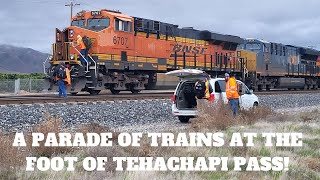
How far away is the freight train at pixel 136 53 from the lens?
20.6 metres

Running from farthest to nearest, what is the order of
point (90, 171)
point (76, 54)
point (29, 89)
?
point (29, 89), point (76, 54), point (90, 171)

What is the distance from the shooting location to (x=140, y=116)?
13672mm

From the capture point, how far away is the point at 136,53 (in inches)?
887

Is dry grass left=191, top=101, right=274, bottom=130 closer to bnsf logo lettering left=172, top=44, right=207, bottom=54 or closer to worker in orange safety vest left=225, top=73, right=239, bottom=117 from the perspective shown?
worker in orange safety vest left=225, top=73, right=239, bottom=117

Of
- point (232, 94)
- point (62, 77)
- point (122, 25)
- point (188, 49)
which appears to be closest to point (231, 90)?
point (232, 94)

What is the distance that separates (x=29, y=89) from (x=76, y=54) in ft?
49.1

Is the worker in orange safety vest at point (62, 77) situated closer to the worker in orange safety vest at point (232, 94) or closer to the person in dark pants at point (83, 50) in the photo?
the person in dark pants at point (83, 50)

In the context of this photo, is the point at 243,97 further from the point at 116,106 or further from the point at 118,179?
the point at 118,179

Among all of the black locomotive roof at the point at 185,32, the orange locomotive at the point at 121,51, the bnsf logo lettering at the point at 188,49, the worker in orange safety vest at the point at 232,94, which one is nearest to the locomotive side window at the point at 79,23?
the orange locomotive at the point at 121,51

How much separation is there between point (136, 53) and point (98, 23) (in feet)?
8.34

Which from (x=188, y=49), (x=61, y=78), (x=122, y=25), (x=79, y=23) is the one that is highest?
(x=79, y=23)

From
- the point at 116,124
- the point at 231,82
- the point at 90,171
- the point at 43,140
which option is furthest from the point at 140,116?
the point at 90,171

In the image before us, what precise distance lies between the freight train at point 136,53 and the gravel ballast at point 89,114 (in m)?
4.74

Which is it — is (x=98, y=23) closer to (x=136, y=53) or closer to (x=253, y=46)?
(x=136, y=53)
